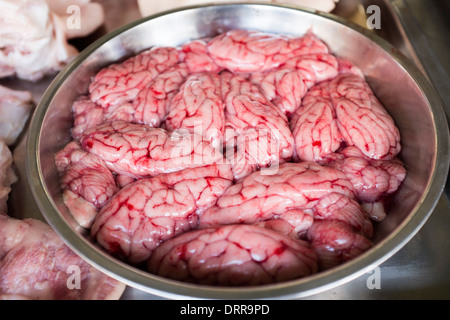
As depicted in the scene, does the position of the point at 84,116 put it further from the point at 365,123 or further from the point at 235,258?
the point at 365,123

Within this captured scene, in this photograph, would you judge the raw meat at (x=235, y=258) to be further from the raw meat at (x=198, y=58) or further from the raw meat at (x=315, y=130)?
the raw meat at (x=198, y=58)

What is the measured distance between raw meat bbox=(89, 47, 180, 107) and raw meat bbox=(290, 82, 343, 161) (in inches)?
24.2

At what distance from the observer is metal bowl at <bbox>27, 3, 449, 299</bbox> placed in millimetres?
1074

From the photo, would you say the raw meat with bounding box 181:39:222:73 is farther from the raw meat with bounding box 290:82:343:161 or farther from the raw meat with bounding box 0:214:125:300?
the raw meat with bounding box 0:214:125:300

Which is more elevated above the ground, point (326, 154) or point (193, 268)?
point (326, 154)

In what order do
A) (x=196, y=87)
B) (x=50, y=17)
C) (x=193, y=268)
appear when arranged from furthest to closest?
1. (x=50, y=17)
2. (x=196, y=87)
3. (x=193, y=268)

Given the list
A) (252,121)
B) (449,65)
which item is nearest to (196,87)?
(252,121)

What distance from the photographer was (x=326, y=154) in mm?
1546

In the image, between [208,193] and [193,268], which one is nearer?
[193,268]

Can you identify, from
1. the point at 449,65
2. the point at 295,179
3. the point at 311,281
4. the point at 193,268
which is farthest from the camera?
the point at 449,65

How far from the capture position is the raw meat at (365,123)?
1.55 m

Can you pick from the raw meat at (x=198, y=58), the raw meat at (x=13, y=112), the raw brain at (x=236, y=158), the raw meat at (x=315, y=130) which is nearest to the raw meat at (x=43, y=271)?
the raw brain at (x=236, y=158)
